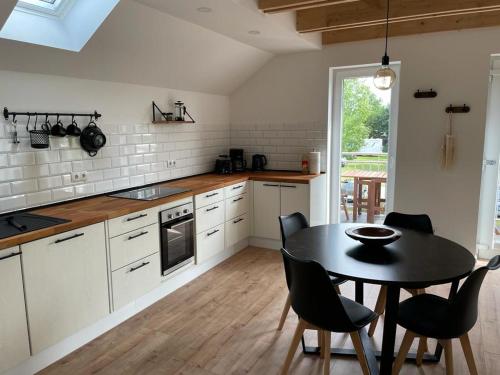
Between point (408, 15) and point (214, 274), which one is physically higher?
point (408, 15)

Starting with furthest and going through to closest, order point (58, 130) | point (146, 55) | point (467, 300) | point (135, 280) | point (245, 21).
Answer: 1. point (146, 55)
2. point (245, 21)
3. point (135, 280)
4. point (58, 130)
5. point (467, 300)

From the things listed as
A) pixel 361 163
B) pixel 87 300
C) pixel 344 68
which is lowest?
pixel 87 300

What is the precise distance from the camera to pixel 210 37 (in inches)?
144

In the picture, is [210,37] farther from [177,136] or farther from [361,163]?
[361,163]

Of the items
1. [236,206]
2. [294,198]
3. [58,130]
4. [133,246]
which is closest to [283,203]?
[294,198]

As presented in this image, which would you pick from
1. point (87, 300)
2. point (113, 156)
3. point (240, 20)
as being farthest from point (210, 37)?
point (87, 300)

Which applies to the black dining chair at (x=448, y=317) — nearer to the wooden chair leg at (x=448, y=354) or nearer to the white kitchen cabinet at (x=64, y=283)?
the wooden chair leg at (x=448, y=354)

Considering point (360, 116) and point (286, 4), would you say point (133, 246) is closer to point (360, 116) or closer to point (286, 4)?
point (286, 4)

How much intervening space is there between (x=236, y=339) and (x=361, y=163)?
105 inches

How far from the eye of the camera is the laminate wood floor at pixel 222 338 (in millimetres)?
2436

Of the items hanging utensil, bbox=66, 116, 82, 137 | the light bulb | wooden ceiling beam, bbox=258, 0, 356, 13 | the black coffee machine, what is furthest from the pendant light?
the black coffee machine

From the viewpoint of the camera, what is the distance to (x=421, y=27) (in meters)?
3.92

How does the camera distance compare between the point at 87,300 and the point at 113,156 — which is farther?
the point at 113,156

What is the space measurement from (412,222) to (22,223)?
2.68 m
